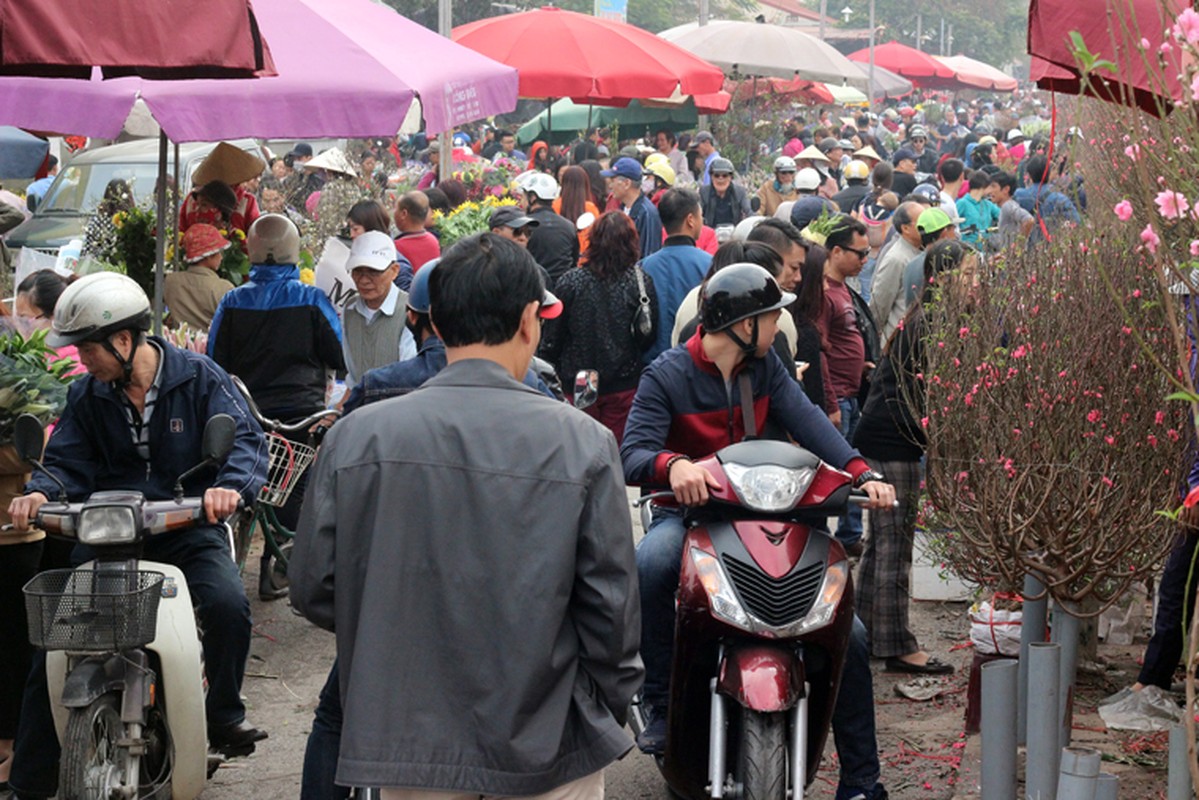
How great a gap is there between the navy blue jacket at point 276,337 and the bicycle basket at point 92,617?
3.36m

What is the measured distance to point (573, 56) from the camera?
14.3 metres

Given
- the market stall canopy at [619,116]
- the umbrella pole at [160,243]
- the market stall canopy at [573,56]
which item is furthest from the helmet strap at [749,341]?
the market stall canopy at [619,116]

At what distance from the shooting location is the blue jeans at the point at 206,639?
5.02 metres

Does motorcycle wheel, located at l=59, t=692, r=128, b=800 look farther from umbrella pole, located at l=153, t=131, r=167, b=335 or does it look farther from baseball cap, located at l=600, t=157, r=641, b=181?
baseball cap, located at l=600, t=157, r=641, b=181

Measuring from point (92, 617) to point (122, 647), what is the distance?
0.12 metres

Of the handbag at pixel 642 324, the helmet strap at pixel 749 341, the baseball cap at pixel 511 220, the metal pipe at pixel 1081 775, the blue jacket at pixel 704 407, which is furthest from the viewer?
the baseball cap at pixel 511 220

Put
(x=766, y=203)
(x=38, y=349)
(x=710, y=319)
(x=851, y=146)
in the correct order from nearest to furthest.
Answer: (x=710, y=319)
(x=38, y=349)
(x=766, y=203)
(x=851, y=146)

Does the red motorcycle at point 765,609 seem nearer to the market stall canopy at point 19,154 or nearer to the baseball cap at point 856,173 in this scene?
the market stall canopy at point 19,154

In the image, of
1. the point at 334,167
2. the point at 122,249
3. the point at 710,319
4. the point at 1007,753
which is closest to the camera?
the point at 1007,753

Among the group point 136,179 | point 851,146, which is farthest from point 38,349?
point 851,146

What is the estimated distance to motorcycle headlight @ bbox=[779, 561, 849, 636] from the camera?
4363 mm

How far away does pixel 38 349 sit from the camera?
5984mm

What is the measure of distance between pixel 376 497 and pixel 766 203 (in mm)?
13680

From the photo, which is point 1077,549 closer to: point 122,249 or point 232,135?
point 232,135
